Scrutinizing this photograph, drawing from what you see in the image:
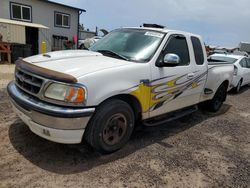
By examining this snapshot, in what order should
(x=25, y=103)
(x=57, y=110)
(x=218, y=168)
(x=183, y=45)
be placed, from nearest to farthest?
(x=57, y=110) < (x=25, y=103) < (x=218, y=168) < (x=183, y=45)

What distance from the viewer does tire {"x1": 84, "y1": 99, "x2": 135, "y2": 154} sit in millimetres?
3416

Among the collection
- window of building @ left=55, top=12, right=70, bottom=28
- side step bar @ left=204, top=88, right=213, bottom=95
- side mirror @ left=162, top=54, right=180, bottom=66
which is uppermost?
window of building @ left=55, top=12, right=70, bottom=28

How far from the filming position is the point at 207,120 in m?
6.09

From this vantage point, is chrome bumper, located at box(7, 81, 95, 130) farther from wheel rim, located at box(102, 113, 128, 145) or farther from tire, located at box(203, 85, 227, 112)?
tire, located at box(203, 85, 227, 112)

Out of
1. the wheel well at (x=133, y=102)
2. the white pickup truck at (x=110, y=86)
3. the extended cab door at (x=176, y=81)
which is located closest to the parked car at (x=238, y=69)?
the extended cab door at (x=176, y=81)

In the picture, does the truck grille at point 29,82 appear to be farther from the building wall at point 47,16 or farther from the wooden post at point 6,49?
the building wall at point 47,16

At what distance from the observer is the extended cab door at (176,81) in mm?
4188

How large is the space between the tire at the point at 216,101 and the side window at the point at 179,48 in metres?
2.14

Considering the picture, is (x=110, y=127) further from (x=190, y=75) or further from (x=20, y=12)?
(x=20, y=12)

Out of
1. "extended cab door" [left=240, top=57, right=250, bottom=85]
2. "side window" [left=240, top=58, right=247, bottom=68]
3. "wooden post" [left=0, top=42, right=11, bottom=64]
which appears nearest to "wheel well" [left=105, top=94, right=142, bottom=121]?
"extended cab door" [left=240, top=57, right=250, bottom=85]

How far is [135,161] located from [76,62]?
169cm

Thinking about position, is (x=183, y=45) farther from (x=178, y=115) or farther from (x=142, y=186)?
(x=142, y=186)

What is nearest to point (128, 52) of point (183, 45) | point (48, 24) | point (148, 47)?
point (148, 47)

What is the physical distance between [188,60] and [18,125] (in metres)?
3.44
